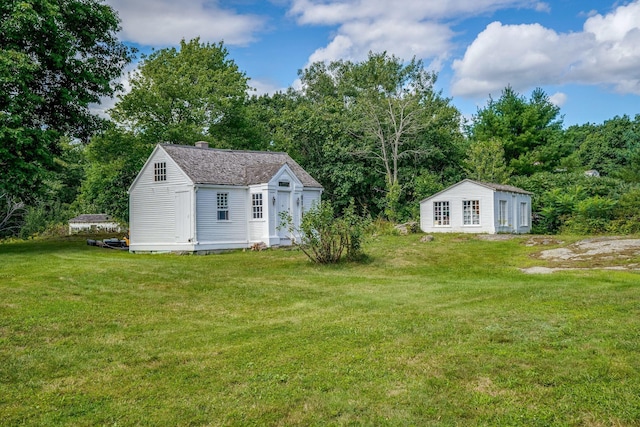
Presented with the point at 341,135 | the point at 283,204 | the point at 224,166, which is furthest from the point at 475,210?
the point at 341,135

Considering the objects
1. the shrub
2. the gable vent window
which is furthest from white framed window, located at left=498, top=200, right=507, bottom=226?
the gable vent window

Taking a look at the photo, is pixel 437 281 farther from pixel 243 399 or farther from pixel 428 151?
pixel 428 151

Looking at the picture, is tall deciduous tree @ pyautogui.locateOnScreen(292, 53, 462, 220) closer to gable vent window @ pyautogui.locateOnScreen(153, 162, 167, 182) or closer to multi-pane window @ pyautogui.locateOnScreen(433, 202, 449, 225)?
multi-pane window @ pyautogui.locateOnScreen(433, 202, 449, 225)

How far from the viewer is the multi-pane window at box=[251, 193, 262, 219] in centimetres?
2394

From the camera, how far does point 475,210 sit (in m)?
27.0

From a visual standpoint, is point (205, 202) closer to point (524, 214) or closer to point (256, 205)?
point (256, 205)

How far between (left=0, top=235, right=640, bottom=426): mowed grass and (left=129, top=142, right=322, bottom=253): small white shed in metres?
10.1

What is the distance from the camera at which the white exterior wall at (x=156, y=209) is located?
75.6ft

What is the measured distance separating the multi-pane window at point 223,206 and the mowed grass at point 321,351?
10.7 meters

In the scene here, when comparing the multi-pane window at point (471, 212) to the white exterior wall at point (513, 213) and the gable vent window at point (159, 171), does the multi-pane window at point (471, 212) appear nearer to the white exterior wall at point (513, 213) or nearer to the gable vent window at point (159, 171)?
the white exterior wall at point (513, 213)

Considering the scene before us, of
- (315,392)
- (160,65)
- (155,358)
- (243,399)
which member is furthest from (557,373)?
(160,65)

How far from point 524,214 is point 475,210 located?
4439mm

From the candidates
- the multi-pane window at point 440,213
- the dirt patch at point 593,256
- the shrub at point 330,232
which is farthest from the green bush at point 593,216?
the shrub at point 330,232

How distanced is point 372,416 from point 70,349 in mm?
4563
